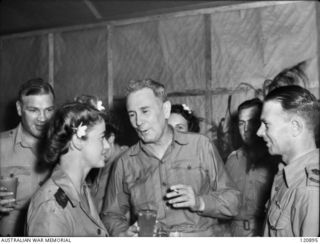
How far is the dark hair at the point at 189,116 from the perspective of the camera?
205 cm

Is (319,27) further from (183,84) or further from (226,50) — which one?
(183,84)

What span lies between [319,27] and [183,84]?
0.82 m

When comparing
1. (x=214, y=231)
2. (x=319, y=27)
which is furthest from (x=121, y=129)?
(x=319, y=27)

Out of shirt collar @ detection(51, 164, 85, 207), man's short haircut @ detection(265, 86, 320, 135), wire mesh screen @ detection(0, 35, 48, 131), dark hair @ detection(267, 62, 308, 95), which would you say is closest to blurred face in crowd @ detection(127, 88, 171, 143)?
shirt collar @ detection(51, 164, 85, 207)

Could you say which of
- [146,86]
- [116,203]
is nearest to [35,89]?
[146,86]

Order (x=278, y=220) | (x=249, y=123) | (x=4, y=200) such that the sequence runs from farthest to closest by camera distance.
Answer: (x=249, y=123), (x=4, y=200), (x=278, y=220)

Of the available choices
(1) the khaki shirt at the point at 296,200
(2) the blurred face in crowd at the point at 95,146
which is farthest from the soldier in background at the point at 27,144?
(1) the khaki shirt at the point at 296,200

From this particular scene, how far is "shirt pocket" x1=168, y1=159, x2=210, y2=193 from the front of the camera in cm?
151

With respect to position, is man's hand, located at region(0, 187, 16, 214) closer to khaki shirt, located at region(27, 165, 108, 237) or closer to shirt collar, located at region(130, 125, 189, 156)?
khaki shirt, located at region(27, 165, 108, 237)

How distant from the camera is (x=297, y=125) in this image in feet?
3.96

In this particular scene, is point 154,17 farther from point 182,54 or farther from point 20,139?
point 20,139

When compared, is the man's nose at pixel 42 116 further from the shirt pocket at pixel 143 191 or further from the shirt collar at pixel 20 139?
the shirt pocket at pixel 143 191

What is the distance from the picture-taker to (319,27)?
2059 millimetres

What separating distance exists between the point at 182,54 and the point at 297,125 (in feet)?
3.95
